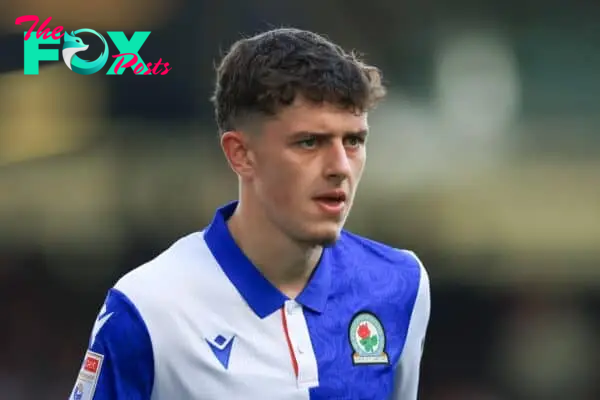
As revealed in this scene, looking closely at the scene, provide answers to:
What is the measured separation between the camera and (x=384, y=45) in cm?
553

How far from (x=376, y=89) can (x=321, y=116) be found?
18 centimetres

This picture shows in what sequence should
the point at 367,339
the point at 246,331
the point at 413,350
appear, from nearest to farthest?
the point at 246,331, the point at 367,339, the point at 413,350

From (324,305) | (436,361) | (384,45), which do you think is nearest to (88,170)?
(384,45)

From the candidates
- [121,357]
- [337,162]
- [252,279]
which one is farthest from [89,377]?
[337,162]

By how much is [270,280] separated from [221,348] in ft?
0.64

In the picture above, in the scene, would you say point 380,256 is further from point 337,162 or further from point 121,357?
point 121,357

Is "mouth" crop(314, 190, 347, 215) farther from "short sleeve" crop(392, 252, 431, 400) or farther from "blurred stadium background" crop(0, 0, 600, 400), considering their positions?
"blurred stadium background" crop(0, 0, 600, 400)

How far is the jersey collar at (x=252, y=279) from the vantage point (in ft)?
8.85

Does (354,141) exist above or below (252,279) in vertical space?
above

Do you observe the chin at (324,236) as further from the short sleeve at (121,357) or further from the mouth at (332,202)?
the short sleeve at (121,357)

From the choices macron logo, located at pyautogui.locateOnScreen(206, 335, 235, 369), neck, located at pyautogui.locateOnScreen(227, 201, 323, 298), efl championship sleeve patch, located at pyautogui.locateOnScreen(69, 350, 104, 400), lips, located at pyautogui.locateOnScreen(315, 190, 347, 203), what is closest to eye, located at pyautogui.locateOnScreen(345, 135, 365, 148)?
lips, located at pyautogui.locateOnScreen(315, 190, 347, 203)

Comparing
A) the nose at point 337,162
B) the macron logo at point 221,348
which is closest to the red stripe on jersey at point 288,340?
the macron logo at point 221,348

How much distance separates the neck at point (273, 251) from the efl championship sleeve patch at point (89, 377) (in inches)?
15.5

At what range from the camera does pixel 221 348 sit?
2627 mm
